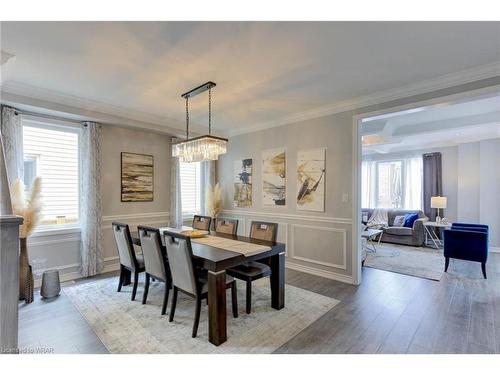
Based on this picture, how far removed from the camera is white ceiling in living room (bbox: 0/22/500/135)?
1942 mm

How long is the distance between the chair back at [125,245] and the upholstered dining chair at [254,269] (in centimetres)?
123

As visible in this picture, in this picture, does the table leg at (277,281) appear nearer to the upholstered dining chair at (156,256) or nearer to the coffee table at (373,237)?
the upholstered dining chair at (156,256)

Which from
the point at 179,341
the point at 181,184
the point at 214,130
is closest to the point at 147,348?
the point at 179,341

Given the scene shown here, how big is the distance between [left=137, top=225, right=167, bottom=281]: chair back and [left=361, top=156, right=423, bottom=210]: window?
7186 mm

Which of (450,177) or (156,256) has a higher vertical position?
(450,177)

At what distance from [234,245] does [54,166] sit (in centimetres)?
307

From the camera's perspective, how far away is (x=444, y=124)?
15.9 ft

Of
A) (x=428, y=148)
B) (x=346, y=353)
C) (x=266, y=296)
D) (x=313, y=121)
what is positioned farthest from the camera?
(x=428, y=148)

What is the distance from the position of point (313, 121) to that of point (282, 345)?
326cm

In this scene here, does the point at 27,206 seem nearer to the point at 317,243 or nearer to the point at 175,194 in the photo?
the point at 175,194

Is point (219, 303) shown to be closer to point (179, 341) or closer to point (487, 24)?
point (179, 341)

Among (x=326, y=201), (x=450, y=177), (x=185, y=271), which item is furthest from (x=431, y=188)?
(x=185, y=271)

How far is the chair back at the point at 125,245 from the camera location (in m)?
3.00
